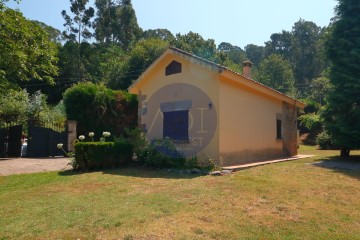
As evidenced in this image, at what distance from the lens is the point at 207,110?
11516 mm

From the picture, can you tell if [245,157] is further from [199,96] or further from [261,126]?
[199,96]

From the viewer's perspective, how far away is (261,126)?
13977 millimetres

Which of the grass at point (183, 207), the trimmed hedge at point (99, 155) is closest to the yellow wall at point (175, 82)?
the trimmed hedge at point (99, 155)

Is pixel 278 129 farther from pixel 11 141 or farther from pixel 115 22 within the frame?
pixel 115 22

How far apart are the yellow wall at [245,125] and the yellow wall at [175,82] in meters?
0.30

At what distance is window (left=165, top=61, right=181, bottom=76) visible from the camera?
503 inches

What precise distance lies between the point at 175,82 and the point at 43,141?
8959mm

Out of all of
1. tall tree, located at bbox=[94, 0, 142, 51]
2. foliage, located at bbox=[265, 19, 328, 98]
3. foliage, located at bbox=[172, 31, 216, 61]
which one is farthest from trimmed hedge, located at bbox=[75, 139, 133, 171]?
foliage, located at bbox=[265, 19, 328, 98]

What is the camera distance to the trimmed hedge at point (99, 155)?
424 inches

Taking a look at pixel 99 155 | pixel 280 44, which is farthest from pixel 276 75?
pixel 99 155

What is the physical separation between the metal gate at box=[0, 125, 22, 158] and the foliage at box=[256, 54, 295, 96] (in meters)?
43.2

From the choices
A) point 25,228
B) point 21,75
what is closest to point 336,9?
point 21,75

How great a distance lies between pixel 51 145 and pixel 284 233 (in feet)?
50.3

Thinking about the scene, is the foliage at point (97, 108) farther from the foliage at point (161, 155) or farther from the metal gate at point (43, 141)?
the foliage at point (161, 155)
